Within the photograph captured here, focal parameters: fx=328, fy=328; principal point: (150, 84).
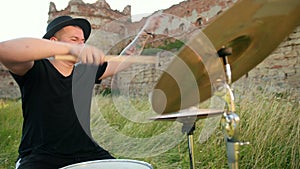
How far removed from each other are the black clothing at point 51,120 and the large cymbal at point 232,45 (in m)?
0.85

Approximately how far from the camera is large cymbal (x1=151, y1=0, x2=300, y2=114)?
0.69 meters

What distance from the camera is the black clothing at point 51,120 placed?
1.65m

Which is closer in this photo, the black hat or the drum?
the drum

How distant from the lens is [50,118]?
1698 mm

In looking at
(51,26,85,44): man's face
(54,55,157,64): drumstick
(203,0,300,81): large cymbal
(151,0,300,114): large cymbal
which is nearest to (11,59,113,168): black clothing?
(51,26,85,44): man's face

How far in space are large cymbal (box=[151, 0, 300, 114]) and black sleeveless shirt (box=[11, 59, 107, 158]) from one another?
34.1 inches

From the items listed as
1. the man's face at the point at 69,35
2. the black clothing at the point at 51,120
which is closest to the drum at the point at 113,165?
the black clothing at the point at 51,120

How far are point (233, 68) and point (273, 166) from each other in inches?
66.8

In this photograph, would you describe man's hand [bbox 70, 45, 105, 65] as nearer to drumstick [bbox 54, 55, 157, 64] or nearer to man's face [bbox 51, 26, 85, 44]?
drumstick [bbox 54, 55, 157, 64]

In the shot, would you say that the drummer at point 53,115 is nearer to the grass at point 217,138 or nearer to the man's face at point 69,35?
A: the man's face at point 69,35

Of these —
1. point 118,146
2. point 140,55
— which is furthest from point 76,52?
point 118,146

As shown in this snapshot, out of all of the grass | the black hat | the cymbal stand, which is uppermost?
the black hat

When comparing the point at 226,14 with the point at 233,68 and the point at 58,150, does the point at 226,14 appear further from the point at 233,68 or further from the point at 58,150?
the point at 58,150

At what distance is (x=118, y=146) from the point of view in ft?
6.48
